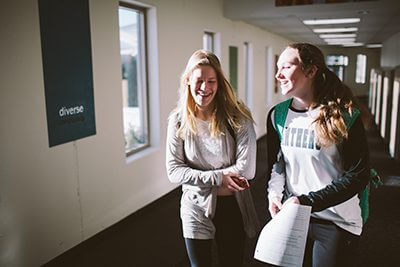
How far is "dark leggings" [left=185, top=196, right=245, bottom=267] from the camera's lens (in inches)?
73.7

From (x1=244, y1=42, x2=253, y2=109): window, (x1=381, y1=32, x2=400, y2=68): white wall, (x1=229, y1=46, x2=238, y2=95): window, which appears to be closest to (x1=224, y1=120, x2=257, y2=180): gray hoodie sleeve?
(x1=229, y1=46, x2=238, y2=95): window

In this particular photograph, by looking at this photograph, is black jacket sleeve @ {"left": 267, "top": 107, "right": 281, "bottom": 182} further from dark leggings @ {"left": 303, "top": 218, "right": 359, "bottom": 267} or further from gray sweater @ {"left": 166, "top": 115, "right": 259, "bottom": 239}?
dark leggings @ {"left": 303, "top": 218, "right": 359, "bottom": 267}

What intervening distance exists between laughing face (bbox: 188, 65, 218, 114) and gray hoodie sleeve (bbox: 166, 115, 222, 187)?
0.18m

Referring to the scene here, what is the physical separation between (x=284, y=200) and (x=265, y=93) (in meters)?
8.71

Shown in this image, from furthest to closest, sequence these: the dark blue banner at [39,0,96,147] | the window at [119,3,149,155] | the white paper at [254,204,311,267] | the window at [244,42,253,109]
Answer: the window at [244,42,253,109] → the window at [119,3,149,155] → the dark blue banner at [39,0,96,147] → the white paper at [254,204,311,267]

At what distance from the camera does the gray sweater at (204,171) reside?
6.06 ft

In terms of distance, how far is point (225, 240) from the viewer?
1923 millimetres

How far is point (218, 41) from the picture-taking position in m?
6.38

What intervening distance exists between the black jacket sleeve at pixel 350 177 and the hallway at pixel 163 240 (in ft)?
5.63

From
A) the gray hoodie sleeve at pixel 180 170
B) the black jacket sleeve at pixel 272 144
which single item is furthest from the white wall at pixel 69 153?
the black jacket sleeve at pixel 272 144

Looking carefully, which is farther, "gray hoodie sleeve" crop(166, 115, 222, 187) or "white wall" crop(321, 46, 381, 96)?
"white wall" crop(321, 46, 381, 96)

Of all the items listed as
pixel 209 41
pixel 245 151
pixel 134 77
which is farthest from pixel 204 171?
pixel 209 41

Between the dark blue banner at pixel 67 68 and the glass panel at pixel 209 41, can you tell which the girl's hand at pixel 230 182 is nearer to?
the dark blue banner at pixel 67 68

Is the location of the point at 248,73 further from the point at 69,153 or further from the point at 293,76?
the point at 293,76
